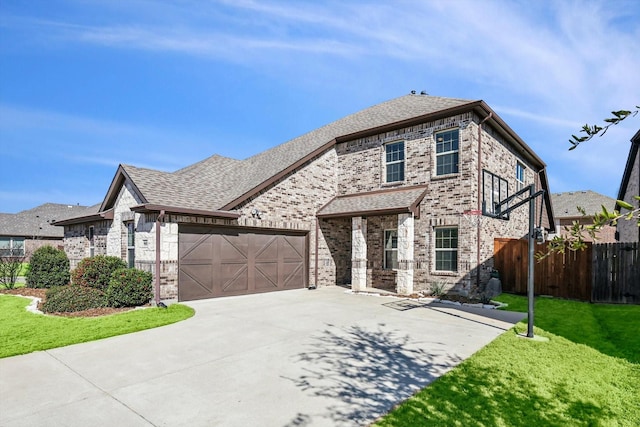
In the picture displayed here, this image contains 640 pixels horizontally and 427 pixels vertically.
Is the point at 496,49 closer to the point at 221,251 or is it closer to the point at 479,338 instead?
the point at 479,338

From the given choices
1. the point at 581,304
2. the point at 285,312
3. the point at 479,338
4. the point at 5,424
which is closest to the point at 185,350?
the point at 5,424

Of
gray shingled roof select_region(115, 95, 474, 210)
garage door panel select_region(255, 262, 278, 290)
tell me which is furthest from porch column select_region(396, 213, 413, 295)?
garage door panel select_region(255, 262, 278, 290)

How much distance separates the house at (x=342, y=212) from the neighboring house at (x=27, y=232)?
2573 cm

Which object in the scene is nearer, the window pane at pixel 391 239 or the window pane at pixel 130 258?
the window pane at pixel 130 258

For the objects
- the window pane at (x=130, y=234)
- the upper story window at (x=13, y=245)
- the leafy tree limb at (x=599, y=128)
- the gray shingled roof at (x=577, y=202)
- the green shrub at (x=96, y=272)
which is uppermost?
the gray shingled roof at (x=577, y=202)

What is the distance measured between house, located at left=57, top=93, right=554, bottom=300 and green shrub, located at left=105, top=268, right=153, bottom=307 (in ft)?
1.50

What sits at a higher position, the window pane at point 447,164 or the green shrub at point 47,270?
the window pane at point 447,164

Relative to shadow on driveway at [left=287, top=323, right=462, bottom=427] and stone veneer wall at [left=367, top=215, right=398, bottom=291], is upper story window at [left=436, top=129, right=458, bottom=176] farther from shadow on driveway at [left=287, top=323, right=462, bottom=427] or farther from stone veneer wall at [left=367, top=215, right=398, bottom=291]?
shadow on driveway at [left=287, top=323, right=462, bottom=427]

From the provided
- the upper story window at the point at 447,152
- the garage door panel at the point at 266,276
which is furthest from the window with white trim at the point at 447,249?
the garage door panel at the point at 266,276

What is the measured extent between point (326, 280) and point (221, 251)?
5371 millimetres

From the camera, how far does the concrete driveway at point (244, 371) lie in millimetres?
4117

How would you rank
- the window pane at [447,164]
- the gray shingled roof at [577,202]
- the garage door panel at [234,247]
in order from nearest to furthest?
the garage door panel at [234,247] → the window pane at [447,164] → the gray shingled roof at [577,202]

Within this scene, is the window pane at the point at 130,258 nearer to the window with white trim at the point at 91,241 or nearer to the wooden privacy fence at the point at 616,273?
the window with white trim at the point at 91,241

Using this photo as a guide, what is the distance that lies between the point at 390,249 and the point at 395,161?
384cm
